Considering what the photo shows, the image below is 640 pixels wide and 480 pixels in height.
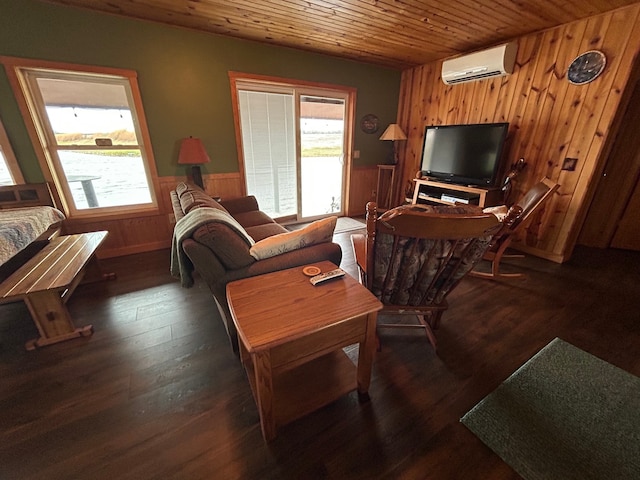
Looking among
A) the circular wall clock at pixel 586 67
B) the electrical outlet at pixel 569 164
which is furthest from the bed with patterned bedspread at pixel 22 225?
the circular wall clock at pixel 586 67

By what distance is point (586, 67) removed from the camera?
240 centimetres

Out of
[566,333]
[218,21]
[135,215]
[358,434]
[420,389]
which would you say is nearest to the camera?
[358,434]

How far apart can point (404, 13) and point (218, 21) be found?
179 centimetres

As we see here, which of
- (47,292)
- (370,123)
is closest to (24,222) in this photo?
(47,292)

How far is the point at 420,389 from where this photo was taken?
1384 mm

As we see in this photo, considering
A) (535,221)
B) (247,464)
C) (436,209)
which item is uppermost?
(436,209)

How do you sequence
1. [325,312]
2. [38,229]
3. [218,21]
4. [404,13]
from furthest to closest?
[218,21], [404,13], [38,229], [325,312]

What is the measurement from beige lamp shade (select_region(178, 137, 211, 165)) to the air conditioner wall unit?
10.8 feet

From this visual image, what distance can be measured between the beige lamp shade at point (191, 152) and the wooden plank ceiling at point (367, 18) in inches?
43.8

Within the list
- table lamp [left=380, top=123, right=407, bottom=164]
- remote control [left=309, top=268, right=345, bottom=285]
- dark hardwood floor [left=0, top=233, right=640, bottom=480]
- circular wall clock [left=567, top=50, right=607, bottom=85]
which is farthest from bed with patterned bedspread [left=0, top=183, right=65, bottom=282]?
circular wall clock [left=567, top=50, right=607, bottom=85]

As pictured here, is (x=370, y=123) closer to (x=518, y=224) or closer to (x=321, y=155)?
(x=321, y=155)

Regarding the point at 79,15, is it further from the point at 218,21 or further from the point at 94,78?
the point at 218,21

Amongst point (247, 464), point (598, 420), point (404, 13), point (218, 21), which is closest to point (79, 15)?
point (218, 21)

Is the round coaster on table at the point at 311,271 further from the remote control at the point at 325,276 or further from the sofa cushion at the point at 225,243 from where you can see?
the sofa cushion at the point at 225,243
